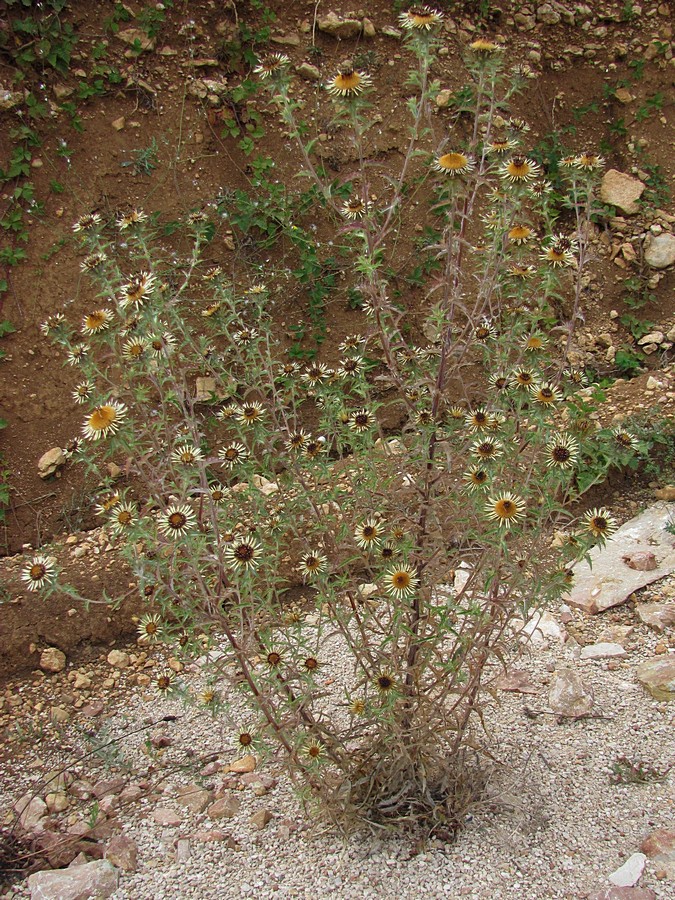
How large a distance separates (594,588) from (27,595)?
293cm

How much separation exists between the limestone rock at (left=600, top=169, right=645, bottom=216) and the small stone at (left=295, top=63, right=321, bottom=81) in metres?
2.46

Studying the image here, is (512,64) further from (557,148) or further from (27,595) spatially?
(27,595)

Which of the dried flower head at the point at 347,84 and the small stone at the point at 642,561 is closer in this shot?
the dried flower head at the point at 347,84

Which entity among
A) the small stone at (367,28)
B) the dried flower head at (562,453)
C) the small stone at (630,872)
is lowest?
the small stone at (630,872)

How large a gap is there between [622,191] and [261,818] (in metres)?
5.48

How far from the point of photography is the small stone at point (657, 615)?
3580 mm

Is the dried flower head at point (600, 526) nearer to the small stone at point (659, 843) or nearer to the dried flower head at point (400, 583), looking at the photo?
the dried flower head at point (400, 583)

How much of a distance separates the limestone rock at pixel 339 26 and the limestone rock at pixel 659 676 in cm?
497

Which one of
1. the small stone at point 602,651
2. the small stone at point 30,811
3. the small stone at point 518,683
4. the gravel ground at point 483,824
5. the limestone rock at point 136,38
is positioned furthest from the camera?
the limestone rock at point 136,38

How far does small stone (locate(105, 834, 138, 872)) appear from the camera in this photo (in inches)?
107

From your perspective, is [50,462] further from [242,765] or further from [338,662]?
[242,765]

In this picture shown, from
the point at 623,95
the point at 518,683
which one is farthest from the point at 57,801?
the point at 623,95

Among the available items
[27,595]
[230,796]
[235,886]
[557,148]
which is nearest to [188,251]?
[27,595]

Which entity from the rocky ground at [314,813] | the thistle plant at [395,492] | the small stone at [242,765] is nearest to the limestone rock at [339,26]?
the thistle plant at [395,492]
